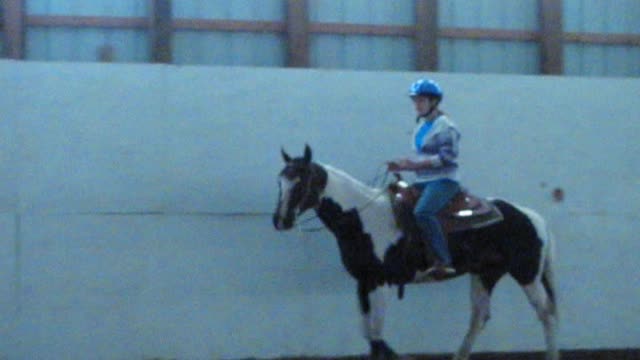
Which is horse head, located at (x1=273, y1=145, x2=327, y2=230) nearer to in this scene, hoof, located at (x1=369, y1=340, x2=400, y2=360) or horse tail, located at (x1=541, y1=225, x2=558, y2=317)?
hoof, located at (x1=369, y1=340, x2=400, y2=360)

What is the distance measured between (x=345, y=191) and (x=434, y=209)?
73cm

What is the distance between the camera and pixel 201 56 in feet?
42.1

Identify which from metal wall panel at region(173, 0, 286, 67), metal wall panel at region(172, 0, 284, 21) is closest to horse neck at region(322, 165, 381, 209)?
metal wall panel at region(173, 0, 286, 67)

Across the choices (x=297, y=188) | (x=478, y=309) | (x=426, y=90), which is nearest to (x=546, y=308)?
(x=478, y=309)

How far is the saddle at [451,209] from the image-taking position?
11758 mm

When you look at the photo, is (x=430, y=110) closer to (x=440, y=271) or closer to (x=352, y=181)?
(x=352, y=181)

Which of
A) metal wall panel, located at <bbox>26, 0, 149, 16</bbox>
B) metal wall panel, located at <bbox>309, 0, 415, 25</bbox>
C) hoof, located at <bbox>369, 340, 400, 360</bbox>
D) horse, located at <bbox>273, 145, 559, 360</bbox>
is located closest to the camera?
horse, located at <bbox>273, 145, 559, 360</bbox>

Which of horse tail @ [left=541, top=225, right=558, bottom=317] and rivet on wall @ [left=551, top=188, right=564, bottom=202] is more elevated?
rivet on wall @ [left=551, top=188, right=564, bottom=202]

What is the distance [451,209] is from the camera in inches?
464

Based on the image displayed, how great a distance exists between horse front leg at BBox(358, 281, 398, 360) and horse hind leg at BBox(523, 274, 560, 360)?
4.67 feet

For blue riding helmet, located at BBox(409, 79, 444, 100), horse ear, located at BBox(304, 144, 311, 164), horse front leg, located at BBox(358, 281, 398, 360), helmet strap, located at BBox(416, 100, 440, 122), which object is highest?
blue riding helmet, located at BBox(409, 79, 444, 100)

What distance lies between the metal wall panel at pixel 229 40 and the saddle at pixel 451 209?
76.2 inches

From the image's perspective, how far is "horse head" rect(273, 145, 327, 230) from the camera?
11414 mm

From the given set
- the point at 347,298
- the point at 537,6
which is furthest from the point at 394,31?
the point at 347,298
